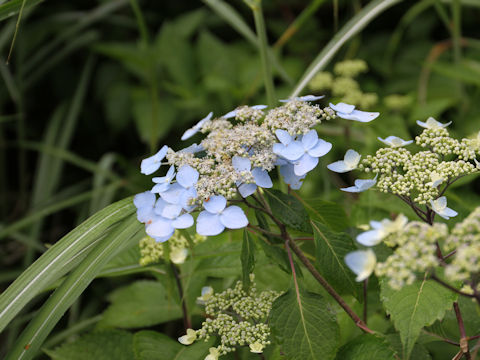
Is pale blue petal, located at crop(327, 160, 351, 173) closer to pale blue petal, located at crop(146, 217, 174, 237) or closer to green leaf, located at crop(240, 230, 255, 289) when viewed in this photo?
green leaf, located at crop(240, 230, 255, 289)

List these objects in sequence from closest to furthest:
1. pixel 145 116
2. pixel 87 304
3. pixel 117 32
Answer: pixel 87 304 → pixel 145 116 → pixel 117 32

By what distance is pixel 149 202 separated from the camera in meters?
0.77

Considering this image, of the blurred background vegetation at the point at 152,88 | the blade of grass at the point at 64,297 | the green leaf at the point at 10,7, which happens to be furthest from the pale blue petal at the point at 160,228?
the blurred background vegetation at the point at 152,88

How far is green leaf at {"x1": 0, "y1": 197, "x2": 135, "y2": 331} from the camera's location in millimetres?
783

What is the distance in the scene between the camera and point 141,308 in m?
1.24

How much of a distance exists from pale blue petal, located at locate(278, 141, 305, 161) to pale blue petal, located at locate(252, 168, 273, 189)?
0.05 meters

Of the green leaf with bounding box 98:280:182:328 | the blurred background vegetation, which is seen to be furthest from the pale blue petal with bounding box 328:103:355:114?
the blurred background vegetation

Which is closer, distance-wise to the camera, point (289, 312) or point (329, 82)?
point (289, 312)

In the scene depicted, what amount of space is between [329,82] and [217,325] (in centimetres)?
131

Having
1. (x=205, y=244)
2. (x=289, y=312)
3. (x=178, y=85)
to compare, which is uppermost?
(x=178, y=85)

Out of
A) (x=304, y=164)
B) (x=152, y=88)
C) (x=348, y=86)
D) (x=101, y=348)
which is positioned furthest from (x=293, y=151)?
(x=152, y=88)

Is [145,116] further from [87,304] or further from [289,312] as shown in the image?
[289,312]

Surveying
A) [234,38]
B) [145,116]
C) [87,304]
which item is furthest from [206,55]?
[87,304]

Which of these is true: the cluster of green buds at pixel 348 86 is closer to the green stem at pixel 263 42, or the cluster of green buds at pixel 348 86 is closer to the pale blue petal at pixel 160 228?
the green stem at pixel 263 42
